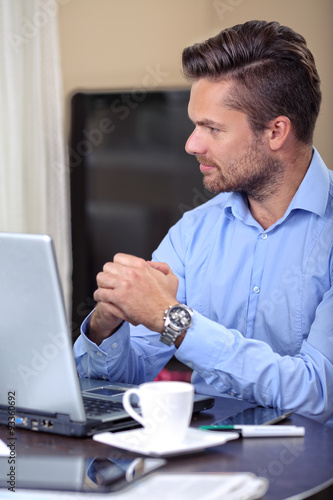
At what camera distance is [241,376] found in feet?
3.92

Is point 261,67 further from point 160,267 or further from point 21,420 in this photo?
point 21,420

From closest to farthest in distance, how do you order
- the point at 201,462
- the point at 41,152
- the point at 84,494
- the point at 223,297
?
1. the point at 84,494
2. the point at 201,462
3. the point at 223,297
4. the point at 41,152

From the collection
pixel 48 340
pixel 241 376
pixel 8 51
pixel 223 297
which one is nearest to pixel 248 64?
pixel 223 297

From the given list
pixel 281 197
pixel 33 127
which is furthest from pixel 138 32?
pixel 281 197

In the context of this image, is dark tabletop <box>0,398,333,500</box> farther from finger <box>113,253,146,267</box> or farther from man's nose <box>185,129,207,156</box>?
man's nose <box>185,129,207,156</box>

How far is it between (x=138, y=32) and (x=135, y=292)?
7.07ft

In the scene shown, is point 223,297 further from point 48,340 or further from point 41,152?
point 41,152

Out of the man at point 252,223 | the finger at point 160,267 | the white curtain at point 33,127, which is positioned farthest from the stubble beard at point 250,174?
the white curtain at point 33,127

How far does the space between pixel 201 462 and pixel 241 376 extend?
0.41m

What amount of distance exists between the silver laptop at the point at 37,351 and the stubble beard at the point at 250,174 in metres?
0.77

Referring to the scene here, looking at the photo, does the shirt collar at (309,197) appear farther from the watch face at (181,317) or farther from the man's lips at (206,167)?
the watch face at (181,317)

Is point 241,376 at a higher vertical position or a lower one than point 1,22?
lower

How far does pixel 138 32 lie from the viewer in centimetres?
304

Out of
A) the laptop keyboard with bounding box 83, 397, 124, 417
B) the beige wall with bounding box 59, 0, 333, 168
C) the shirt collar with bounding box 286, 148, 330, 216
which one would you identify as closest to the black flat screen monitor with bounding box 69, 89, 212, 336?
the beige wall with bounding box 59, 0, 333, 168
